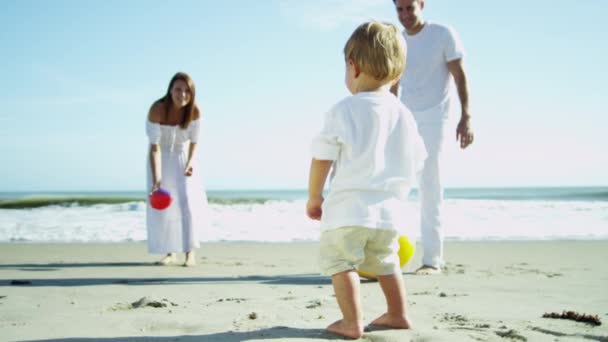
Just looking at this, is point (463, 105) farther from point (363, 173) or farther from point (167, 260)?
point (167, 260)

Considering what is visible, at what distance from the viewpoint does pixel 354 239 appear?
251 cm

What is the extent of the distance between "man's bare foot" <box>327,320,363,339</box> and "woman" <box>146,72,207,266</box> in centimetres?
345

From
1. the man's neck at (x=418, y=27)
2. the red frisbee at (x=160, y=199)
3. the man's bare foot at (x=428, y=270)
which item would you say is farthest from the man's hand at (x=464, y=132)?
the red frisbee at (x=160, y=199)

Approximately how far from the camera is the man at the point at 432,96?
478cm

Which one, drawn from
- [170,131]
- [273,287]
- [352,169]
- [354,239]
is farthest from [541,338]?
[170,131]

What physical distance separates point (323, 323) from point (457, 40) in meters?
2.96

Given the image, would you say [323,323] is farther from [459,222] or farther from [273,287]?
[459,222]

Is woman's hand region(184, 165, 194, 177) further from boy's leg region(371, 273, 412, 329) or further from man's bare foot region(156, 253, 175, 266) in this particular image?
boy's leg region(371, 273, 412, 329)

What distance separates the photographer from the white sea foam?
28.8ft

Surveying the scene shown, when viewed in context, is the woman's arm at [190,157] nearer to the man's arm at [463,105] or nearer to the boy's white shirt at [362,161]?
the man's arm at [463,105]

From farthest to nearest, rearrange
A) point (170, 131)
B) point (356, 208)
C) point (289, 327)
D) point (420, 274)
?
point (170, 131), point (420, 274), point (289, 327), point (356, 208)

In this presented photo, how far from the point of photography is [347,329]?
2504 mm

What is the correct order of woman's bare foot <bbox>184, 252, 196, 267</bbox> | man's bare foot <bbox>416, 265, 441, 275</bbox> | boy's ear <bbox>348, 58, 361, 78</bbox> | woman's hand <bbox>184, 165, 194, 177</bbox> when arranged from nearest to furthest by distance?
boy's ear <bbox>348, 58, 361, 78</bbox>
man's bare foot <bbox>416, 265, 441, 275</bbox>
woman's bare foot <bbox>184, 252, 196, 267</bbox>
woman's hand <bbox>184, 165, 194, 177</bbox>

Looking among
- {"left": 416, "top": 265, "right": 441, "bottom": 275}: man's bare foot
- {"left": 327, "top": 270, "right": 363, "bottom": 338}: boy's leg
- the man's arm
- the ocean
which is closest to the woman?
the ocean
